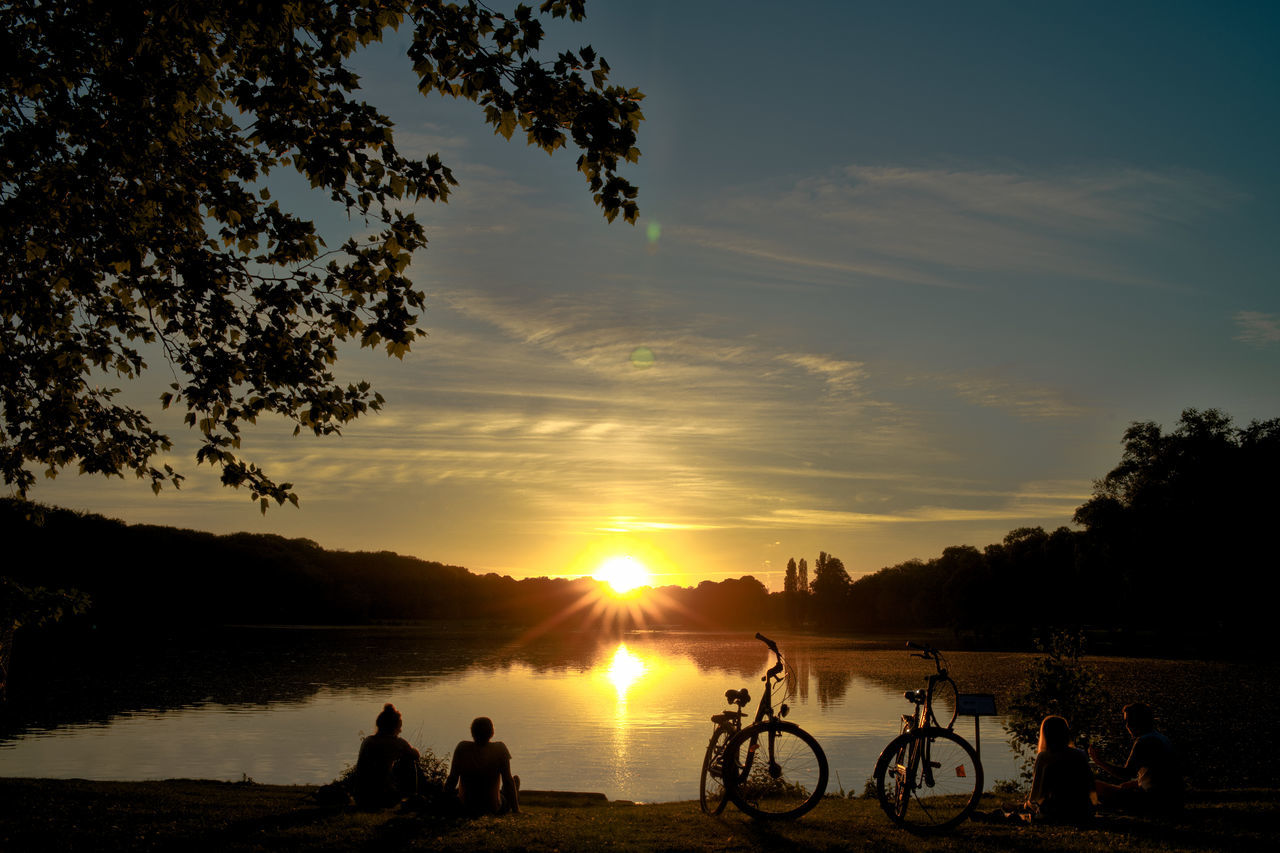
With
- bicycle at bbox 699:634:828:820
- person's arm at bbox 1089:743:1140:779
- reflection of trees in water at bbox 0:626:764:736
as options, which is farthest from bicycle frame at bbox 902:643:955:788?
reflection of trees in water at bbox 0:626:764:736

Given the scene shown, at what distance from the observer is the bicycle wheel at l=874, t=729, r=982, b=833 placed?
884 cm

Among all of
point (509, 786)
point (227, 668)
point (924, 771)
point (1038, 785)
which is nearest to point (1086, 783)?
point (1038, 785)

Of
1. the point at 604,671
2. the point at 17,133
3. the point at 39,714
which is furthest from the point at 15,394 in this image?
the point at 604,671

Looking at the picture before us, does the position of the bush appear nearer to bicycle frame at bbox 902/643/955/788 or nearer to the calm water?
the calm water

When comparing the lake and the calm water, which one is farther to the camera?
the lake

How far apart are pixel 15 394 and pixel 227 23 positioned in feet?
20.1

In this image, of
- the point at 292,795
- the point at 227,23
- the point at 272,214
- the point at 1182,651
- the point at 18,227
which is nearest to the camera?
the point at 227,23

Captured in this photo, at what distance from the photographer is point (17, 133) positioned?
360 inches

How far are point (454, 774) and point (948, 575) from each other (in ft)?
417

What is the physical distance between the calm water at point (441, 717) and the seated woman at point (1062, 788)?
10775 millimetres

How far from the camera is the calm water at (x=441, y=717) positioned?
22062mm

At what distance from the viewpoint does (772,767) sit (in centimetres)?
959

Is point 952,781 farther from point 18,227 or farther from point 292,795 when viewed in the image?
point 18,227

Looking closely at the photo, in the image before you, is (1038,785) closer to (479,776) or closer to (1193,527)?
(479,776)
